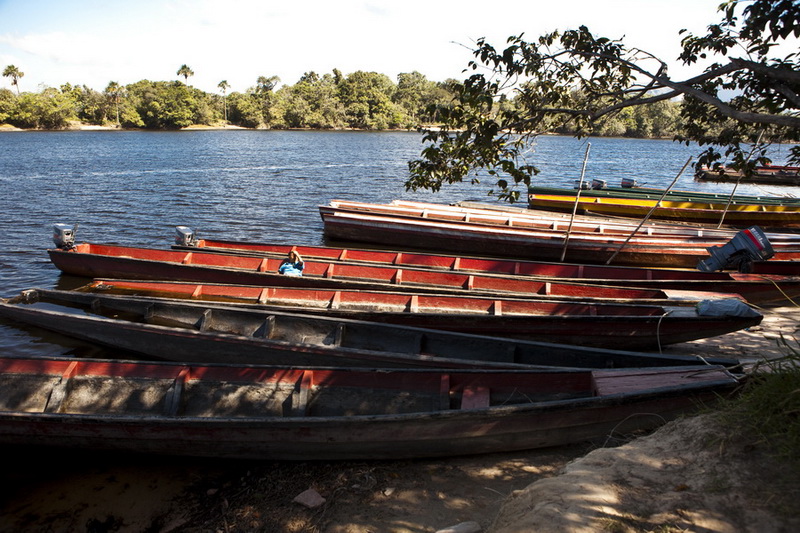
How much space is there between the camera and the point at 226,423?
5.95m

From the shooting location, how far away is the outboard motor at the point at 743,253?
11.1 m

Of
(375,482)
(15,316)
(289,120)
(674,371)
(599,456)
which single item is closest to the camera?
(599,456)

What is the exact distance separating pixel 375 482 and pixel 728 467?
3.40 m

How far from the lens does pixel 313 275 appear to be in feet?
38.4

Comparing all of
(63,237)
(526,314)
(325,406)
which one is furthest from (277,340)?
(63,237)

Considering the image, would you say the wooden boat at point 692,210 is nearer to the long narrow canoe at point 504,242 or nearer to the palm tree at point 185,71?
the long narrow canoe at point 504,242

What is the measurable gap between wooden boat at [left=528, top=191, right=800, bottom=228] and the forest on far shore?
6099 cm

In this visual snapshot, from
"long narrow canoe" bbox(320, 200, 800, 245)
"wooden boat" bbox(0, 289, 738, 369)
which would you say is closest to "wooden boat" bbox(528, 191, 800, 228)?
"long narrow canoe" bbox(320, 200, 800, 245)

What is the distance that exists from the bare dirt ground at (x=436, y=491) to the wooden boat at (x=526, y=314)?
2980 millimetres

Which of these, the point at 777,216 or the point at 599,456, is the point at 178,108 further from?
the point at 599,456

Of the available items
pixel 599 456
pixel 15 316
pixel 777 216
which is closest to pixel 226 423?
pixel 599 456

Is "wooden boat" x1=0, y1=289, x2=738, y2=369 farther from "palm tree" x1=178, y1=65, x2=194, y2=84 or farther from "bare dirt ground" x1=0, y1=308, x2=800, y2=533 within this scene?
"palm tree" x1=178, y1=65, x2=194, y2=84

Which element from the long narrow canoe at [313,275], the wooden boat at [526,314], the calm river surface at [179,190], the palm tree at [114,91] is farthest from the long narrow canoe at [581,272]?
the palm tree at [114,91]

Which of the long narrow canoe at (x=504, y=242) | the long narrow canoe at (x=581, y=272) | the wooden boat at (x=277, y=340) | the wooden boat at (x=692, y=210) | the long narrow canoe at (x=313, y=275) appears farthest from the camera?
the wooden boat at (x=692, y=210)
